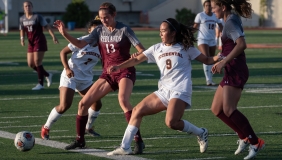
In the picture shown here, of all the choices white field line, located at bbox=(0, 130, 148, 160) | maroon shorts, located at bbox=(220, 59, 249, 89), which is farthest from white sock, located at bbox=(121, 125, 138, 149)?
maroon shorts, located at bbox=(220, 59, 249, 89)

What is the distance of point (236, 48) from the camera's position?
28.0ft

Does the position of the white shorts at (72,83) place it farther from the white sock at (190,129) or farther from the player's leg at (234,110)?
the player's leg at (234,110)

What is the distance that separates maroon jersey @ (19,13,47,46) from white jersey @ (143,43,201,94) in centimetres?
947

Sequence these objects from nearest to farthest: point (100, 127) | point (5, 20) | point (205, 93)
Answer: point (100, 127) → point (205, 93) → point (5, 20)

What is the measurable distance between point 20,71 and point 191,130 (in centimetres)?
1459

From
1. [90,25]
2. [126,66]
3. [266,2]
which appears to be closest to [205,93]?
[90,25]

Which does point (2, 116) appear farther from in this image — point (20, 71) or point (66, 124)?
point (20, 71)

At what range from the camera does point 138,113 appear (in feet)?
29.2

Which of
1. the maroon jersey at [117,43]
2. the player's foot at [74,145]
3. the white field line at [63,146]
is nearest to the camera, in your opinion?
the white field line at [63,146]

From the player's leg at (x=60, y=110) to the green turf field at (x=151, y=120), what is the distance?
239 mm

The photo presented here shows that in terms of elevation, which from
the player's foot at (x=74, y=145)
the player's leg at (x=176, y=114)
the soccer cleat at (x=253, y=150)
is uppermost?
the player's leg at (x=176, y=114)

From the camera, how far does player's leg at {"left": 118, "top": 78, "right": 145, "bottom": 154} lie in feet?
30.1

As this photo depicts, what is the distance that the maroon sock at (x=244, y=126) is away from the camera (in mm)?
8727

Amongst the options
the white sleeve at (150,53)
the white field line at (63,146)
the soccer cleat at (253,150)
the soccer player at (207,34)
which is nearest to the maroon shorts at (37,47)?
the soccer player at (207,34)
